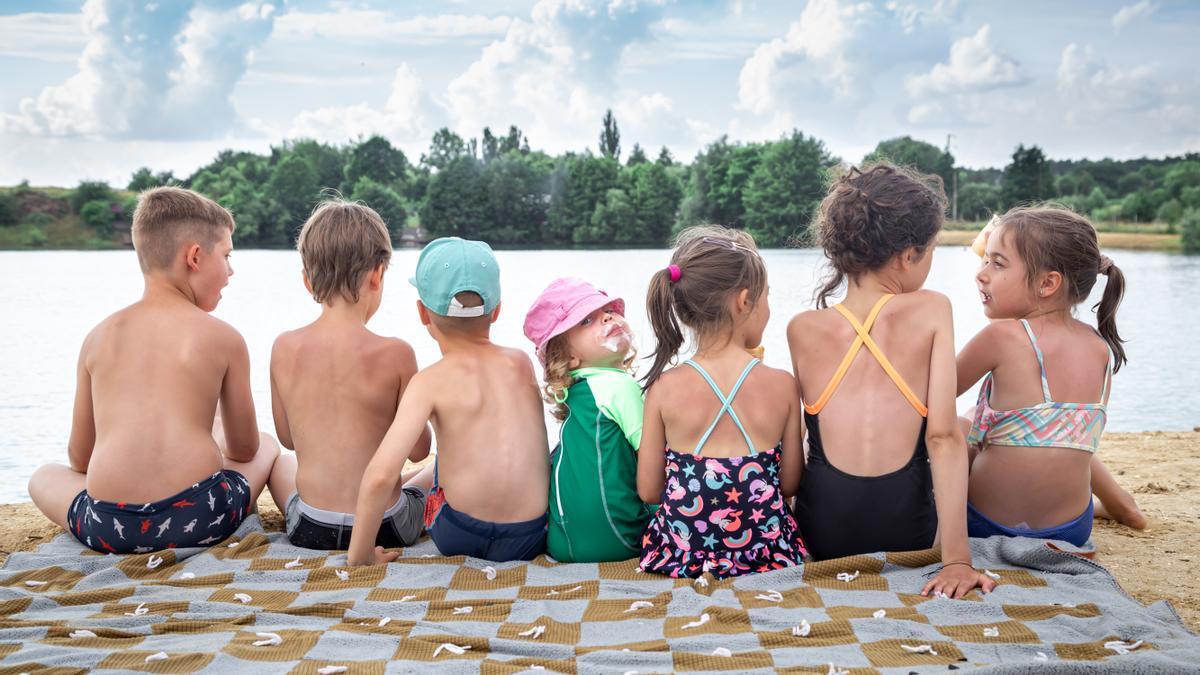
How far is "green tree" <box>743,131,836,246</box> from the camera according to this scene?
1270 inches

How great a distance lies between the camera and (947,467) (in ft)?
8.64

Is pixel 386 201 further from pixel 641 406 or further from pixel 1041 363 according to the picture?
pixel 1041 363

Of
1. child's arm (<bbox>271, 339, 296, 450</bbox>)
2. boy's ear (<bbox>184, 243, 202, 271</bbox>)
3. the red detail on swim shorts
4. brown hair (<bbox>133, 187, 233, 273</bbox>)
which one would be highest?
brown hair (<bbox>133, 187, 233, 273</bbox>)

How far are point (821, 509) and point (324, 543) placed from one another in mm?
1502

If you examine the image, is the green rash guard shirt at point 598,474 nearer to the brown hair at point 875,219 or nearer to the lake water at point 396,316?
the brown hair at point 875,219

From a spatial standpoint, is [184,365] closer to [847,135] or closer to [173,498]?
[173,498]

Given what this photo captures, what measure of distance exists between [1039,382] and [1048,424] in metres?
0.13

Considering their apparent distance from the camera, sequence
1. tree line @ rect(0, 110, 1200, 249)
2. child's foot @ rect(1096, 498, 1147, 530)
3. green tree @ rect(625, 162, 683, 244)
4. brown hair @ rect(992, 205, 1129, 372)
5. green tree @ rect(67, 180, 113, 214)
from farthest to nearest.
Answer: green tree @ rect(625, 162, 683, 244) < tree line @ rect(0, 110, 1200, 249) < green tree @ rect(67, 180, 113, 214) < child's foot @ rect(1096, 498, 1147, 530) < brown hair @ rect(992, 205, 1129, 372)

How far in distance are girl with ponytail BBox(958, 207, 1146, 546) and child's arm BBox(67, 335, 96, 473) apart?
2.70 metres

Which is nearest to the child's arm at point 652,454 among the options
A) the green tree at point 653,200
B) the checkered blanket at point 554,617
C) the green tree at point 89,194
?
the checkered blanket at point 554,617

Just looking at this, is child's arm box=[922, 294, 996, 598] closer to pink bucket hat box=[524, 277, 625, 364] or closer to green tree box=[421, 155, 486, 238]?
pink bucket hat box=[524, 277, 625, 364]

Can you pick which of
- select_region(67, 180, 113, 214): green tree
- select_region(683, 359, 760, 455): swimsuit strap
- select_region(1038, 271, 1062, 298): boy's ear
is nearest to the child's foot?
Answer: select_region(1038, 271, 1062, 298): boy's ear

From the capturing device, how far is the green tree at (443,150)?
37.1 m

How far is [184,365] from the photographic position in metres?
3.09
